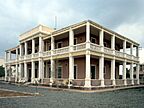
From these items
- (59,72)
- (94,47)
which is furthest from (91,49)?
(59,72)

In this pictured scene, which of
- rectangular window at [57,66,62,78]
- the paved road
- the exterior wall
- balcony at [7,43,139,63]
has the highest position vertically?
the exterior wall

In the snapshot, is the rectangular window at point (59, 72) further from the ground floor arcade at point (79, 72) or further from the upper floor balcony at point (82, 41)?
the upper floor balcony at point (82, 41)

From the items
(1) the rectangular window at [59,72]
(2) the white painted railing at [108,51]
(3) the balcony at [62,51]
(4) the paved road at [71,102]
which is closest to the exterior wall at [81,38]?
(3) the balcony at [62,51]

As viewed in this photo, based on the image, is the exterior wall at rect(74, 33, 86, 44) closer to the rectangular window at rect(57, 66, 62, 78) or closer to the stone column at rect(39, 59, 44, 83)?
the rectangular window at rect(57, 66, 62, 78)

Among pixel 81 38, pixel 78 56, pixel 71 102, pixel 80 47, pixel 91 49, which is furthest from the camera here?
pixel 81 38

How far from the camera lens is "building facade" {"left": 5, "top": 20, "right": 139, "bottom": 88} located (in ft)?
74.6

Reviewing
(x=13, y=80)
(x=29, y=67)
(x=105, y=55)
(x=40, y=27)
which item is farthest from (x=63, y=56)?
(x=13, y=80)

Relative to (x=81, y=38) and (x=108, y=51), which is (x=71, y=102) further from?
(x=81, y=38)

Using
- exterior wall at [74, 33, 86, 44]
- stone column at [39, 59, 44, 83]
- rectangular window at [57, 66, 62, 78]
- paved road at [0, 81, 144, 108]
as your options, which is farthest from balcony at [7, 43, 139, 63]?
paved road at [0, 81, 144, 108]

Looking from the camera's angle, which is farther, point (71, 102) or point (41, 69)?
point (41, 69)

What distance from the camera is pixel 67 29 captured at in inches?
963

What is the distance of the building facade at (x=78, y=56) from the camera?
22.7m

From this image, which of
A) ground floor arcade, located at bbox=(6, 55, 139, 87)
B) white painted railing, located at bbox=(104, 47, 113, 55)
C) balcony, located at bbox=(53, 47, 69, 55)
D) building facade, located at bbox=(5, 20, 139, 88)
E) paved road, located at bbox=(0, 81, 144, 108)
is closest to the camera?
paved road, located at bbox=(0, 81, 144, 108)

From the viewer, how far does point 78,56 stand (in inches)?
967
